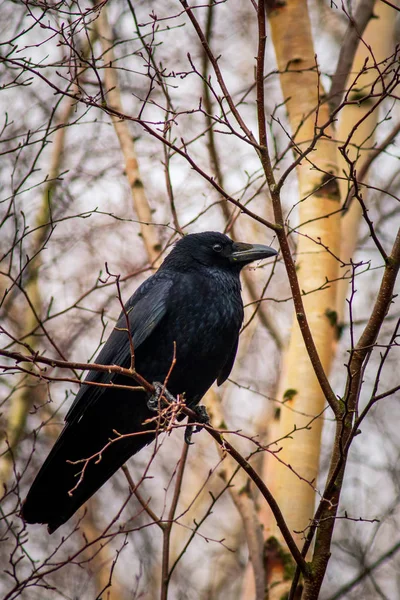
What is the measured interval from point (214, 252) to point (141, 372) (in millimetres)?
1137

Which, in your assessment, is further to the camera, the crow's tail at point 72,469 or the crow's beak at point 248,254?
the crow's beak at point 248,254

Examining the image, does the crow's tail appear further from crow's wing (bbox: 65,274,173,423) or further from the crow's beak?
the crow's beak

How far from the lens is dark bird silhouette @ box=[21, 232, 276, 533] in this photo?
4754 millimetres

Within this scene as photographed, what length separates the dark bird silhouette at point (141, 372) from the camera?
15.6 feet

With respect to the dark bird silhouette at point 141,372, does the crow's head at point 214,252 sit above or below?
above

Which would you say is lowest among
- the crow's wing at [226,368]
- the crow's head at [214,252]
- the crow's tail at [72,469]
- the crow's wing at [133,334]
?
the crow's tail at [72,469]

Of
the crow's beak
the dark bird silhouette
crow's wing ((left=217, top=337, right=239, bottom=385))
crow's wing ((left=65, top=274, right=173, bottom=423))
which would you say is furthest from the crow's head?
crow's wing ((left=217, top=337, right=239, bottom=385))

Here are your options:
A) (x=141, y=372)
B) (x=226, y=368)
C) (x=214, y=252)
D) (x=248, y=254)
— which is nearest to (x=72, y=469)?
(x=141, y=372)

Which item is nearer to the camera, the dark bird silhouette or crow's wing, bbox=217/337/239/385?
the dark bird silhouette

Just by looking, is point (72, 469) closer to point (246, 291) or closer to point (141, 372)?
point (141, 372)

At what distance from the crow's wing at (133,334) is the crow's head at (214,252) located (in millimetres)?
329

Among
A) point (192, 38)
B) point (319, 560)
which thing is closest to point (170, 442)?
point (192, 38)

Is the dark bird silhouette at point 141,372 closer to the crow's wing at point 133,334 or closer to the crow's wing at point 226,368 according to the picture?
the crow's wing at point 133,334

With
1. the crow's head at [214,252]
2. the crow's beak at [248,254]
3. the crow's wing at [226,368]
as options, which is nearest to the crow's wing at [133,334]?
the crow's head at [214,252]
